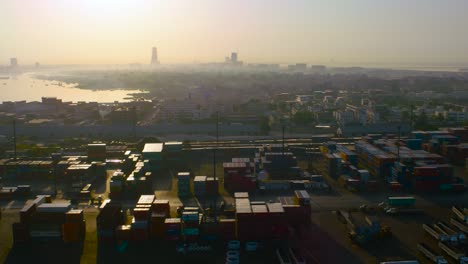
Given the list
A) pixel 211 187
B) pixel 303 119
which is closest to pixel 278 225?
pixel 211 187

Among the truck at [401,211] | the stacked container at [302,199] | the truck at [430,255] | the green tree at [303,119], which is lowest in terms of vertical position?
the truck at [430,255]

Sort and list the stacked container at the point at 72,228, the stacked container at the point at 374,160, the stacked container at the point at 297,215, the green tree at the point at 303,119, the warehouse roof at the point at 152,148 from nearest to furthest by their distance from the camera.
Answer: the stacked container at the point at 72,228, the stacked container at the point at 297,215, the stacked container at the point at 374,160, the warehouse roof at the point at 152,148, the green tree at the point at 303,119

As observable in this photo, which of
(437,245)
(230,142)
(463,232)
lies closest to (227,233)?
(437,245)

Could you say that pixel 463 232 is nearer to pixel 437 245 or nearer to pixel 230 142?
pixel 437 245

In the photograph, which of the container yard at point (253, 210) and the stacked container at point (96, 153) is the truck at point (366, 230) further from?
the stacked container at point (96, 153)

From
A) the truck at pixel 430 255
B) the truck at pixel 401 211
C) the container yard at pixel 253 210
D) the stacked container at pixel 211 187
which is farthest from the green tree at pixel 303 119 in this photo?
the truck at pixel 430 255

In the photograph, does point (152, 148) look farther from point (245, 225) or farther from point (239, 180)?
point (245, 225)

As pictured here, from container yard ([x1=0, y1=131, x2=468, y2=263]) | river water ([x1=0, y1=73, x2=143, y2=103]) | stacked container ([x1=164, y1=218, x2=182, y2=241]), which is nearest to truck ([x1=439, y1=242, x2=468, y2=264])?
container yard ([x1=0, y1=131, x2=468, y2=263])
